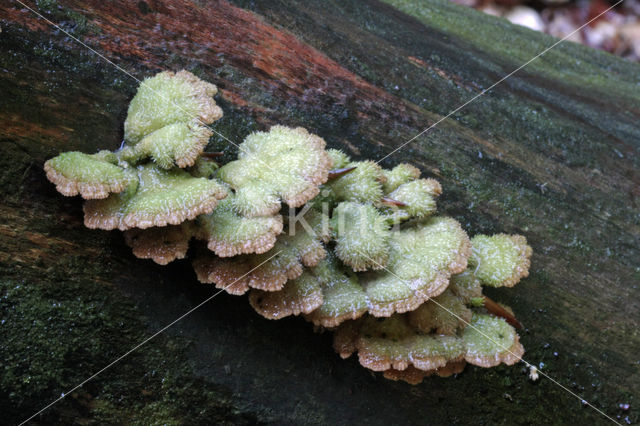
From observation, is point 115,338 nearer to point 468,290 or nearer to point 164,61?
point 164,61

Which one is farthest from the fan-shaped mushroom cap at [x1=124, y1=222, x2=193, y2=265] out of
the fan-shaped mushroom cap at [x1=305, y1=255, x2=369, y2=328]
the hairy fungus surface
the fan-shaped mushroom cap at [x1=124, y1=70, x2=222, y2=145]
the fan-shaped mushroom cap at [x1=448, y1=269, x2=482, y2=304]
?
the fan-shaped mushroom cap at [x1=448, y1=269, x2=482, y2=304]

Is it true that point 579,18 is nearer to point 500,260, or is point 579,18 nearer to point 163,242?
point 500,260

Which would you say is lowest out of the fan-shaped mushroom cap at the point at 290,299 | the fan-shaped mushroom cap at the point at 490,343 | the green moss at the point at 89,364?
the green moss at the point at 89,364

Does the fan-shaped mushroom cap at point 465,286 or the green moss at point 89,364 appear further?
the fan-shaped mushroom cap at point 465,286

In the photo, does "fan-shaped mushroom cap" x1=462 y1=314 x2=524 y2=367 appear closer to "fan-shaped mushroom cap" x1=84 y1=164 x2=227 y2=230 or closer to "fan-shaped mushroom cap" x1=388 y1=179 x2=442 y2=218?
"fan-shaped mushroom cap" x1=388 y1=179 x2=442 y2=218

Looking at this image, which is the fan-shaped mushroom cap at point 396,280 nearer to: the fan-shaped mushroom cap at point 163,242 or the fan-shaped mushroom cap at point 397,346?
the fan-shaped mushroom cap at point 397,346

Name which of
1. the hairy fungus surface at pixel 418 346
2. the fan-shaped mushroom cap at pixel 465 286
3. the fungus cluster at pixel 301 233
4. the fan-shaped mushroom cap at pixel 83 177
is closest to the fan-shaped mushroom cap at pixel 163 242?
the fungus cluster at pixel 301 233

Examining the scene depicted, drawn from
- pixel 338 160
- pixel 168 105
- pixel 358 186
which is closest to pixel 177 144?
pixel 168 105

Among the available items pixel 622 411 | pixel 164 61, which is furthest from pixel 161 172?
pixel 622 411
